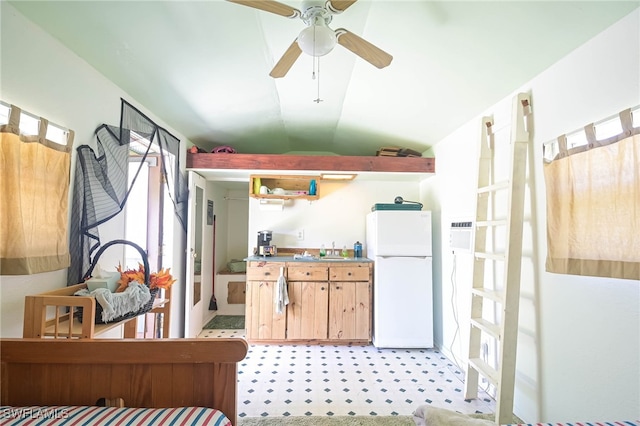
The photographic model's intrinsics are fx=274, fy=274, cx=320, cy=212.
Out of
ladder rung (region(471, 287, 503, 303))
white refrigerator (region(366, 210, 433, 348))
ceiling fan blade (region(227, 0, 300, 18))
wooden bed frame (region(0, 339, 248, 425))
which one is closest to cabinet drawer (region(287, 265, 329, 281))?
white refrigerator (region(366, 210, 433, 348))

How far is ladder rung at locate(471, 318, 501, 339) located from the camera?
179 centimetres

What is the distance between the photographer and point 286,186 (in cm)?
380

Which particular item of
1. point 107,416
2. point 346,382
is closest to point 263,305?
point 346,382

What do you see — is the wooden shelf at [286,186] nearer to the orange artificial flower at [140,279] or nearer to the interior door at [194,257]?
the interior door at [194,257]

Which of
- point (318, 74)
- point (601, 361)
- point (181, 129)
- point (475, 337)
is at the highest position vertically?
point (318, 74)

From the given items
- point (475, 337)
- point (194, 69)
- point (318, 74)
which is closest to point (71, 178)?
point (194, 69)

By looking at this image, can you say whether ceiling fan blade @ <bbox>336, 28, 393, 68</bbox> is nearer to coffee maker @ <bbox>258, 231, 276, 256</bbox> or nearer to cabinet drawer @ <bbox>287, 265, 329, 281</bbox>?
cabinet drawer @ <bbox>287, 265, 329, 281</bbox>

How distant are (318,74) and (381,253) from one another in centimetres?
187

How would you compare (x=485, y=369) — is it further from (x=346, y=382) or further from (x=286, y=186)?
(x=286, y=186)

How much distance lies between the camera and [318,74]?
215 centimetres

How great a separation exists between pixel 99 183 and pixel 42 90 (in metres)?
0.55

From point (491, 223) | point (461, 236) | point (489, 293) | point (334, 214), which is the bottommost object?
point (489, 293)

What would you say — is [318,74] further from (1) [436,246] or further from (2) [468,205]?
(1) [436,246]

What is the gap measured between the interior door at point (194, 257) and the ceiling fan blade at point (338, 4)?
2.32 meters
